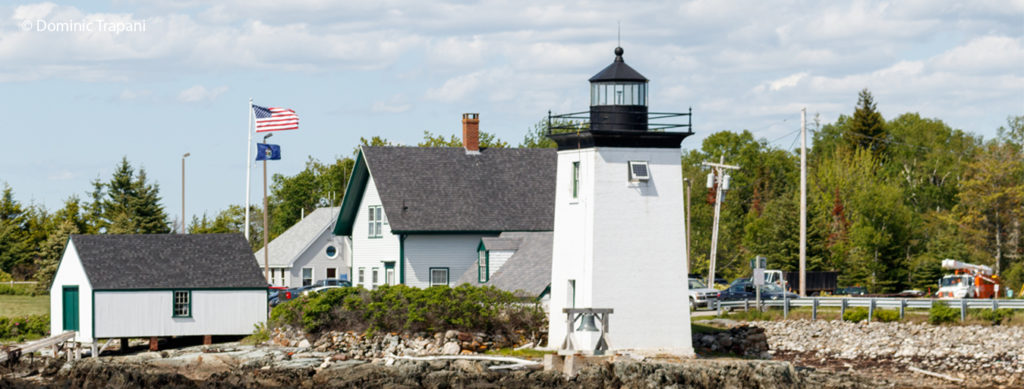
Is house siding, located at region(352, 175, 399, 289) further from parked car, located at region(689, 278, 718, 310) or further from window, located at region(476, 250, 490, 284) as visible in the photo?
parked car, located at region(689, 278, 718, 310)

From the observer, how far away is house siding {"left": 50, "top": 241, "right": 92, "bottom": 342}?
38.2m

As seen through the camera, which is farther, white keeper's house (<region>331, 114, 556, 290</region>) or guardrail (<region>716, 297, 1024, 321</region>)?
white keeper's house (<region>331, 114, 556, 290</region>)

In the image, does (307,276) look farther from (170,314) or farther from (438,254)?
(170,314)

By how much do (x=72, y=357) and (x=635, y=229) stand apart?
55.5 feet

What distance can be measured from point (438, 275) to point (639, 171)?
51.9ft

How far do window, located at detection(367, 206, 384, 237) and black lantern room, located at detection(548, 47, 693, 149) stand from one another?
52.5 ft

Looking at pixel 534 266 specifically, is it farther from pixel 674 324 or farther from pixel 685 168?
pixel 685 168

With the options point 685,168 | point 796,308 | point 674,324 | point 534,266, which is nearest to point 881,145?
point 685,168

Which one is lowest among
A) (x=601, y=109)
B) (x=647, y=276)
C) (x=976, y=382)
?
(x=976, y=382)

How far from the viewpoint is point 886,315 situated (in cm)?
4156

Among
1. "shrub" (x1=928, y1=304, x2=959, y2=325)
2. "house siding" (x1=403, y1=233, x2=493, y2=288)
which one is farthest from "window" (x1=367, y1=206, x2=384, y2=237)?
"shrub" (x1=928, y1=304, x2=959, y2=325)

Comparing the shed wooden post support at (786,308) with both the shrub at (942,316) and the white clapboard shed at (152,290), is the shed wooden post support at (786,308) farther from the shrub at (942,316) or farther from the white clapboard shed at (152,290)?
the white clapboard shed at (152,290)

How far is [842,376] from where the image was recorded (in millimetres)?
32500

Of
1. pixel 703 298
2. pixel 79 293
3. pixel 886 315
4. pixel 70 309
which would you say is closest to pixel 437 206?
pixel 703 298
